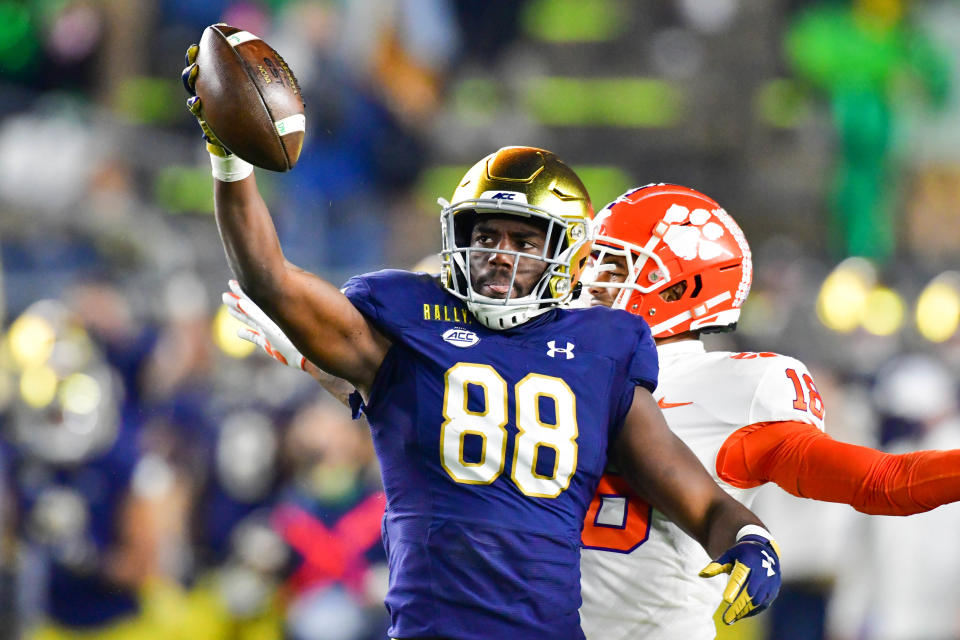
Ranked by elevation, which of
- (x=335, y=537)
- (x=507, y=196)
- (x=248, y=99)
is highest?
(x=248, y=99)

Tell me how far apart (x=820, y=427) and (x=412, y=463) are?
894mm

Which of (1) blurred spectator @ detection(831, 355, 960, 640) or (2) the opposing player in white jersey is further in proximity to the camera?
(1) blurred spectator @ detection(831, 355, 960, 640)

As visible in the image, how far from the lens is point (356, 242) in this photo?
9.09 m

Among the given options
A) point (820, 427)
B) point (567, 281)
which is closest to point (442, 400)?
point (567, 281)

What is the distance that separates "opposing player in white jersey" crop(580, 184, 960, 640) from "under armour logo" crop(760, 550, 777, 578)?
3.8 inches

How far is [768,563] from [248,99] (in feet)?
4.15

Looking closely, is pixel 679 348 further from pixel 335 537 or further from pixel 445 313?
pixel 335 537

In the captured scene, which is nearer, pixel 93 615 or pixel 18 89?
pixel 93 615

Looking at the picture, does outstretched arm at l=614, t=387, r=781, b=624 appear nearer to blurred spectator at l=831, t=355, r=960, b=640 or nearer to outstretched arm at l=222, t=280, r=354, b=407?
outstretched arm at l=222, t=280, r=354, b=407

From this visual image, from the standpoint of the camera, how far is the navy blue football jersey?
8.14 ft

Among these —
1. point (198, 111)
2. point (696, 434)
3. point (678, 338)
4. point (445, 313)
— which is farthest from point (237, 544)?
point (198, 111)

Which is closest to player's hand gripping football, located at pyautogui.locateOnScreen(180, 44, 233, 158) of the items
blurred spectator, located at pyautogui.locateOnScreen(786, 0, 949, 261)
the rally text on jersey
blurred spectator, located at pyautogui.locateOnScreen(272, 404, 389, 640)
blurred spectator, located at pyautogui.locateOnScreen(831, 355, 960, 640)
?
the rally text on jersey

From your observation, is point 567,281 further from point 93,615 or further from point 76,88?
point 76,88

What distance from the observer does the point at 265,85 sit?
2.35 meters
